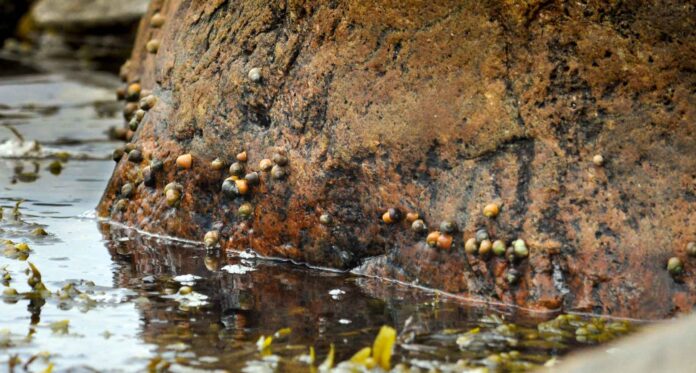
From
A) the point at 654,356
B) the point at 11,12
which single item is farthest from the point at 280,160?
the point at 11,12

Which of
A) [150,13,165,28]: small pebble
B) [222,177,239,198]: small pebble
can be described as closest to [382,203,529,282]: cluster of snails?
[222,177,239,198]: small pebble

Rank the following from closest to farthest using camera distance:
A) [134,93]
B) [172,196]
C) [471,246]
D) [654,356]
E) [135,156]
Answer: [654,356] < [471,246] < [172,196] < [135,156] < [134,93]

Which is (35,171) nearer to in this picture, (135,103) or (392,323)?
(135,103)

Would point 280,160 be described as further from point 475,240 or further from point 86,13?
point 86,13

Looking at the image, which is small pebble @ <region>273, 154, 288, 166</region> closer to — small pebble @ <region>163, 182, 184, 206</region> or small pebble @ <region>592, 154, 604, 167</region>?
small pebble @ <region>163, 182, 184, 206</region>

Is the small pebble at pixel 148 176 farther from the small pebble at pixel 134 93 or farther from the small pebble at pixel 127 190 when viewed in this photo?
the small pebble at pixel 134 93

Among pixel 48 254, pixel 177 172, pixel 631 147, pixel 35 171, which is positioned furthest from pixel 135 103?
pixel 631 147
